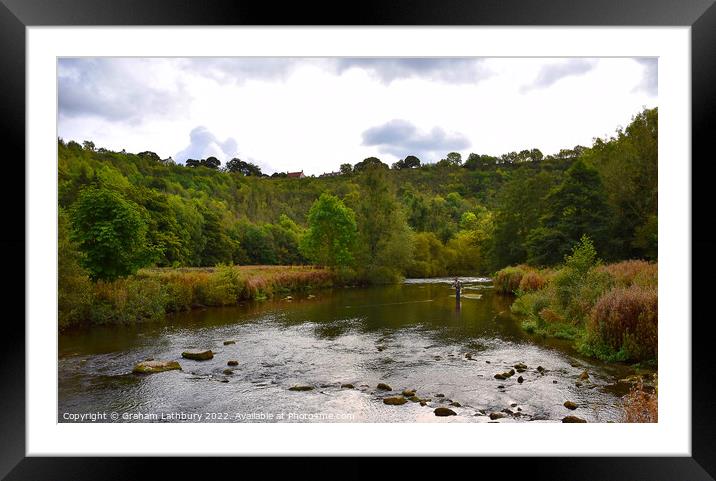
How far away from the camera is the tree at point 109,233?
757 cm

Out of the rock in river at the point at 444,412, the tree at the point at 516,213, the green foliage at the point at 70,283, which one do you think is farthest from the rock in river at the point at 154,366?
the tree at the point at 516,213

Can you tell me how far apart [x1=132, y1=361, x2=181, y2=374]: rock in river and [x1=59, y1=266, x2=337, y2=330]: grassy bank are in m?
2.23

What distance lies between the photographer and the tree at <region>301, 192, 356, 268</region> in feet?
46.9

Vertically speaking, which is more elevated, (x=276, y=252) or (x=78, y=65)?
(x=78, y=65)

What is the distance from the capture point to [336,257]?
16.1 meters

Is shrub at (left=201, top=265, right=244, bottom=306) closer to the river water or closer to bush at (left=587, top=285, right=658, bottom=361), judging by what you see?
the river water

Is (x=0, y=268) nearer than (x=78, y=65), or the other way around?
(x=0, y=268)

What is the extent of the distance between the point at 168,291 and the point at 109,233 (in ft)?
8.11
